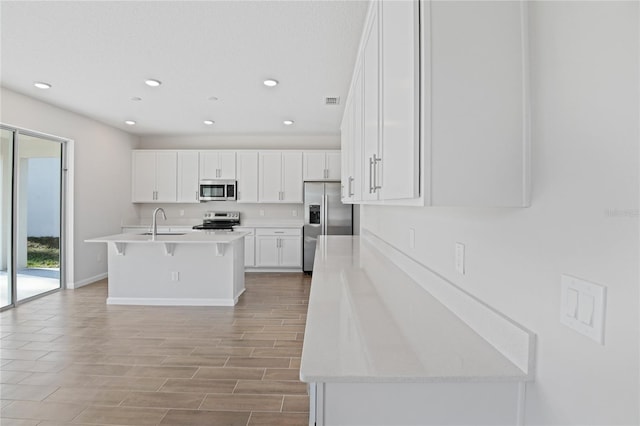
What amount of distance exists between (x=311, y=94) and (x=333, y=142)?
9.14 ft

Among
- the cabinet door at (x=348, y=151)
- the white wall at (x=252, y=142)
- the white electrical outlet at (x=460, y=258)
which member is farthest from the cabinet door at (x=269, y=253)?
the white electrical outlet at (x=460, y=258)

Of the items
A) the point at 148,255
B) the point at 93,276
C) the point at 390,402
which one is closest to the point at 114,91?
the point at 148,255

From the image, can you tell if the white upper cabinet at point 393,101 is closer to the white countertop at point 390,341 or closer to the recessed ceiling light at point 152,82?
the white countertop at point 390,341

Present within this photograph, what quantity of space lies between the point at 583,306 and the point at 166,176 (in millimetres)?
7094

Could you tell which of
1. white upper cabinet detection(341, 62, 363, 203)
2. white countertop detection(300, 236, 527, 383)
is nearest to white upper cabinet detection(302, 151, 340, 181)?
white upper cabinet detection(341, 62, 363, 203)

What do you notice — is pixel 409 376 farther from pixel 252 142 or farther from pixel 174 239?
pixel 252 142

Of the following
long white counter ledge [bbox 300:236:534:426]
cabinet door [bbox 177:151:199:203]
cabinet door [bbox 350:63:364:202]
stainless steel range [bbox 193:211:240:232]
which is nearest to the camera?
long white counter ledge [bbox 300:236:534:426]

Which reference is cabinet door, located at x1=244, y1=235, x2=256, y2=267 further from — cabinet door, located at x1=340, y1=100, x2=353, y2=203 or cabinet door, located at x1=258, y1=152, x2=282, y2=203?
cabinet door, located at x1=340, y1=100, x2=353, y2=203

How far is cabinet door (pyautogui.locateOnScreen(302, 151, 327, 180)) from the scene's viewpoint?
680cm

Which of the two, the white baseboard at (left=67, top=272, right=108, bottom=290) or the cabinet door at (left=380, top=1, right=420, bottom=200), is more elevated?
the cabinet door at (left=380, top=1, right=420, bottom=200)

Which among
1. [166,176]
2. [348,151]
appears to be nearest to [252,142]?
[166,176]

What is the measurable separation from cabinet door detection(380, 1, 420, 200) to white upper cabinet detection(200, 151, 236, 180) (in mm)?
5644

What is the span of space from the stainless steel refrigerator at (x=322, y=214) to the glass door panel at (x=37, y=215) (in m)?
3.80

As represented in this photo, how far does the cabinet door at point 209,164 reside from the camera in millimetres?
6875
